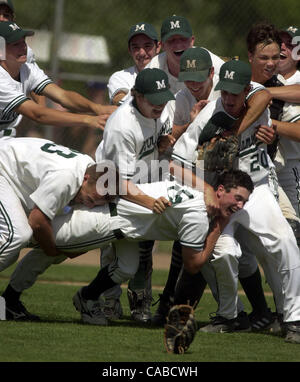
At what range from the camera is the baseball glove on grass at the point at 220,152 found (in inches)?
225

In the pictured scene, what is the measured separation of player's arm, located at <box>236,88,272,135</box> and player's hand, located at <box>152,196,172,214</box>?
73 cm

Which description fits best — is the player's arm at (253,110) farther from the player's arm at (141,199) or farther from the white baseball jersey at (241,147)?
the player's arm at (141,199)

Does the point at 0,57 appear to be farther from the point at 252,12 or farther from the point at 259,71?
the point at 252,12

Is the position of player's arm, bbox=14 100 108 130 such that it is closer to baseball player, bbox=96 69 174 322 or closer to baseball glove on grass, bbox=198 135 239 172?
baseball player, bbox=96 69 174 322

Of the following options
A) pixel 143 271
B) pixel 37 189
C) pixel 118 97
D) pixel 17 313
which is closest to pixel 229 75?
pixel 37 189

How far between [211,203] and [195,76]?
914 millimetres

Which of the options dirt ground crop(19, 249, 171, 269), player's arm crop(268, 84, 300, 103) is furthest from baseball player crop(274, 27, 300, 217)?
dirt ground crop(19, 249, 171, 269)

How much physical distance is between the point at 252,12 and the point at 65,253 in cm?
683

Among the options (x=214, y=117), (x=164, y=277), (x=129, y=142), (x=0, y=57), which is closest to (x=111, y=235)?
(x=129, y=142)

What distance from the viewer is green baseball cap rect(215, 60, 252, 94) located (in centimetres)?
563

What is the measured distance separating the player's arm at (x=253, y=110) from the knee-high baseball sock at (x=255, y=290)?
1.20 metres

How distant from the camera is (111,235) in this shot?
19.0ft

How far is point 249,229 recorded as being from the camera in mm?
5824

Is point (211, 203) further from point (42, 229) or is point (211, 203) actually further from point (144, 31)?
point (144, 31)
